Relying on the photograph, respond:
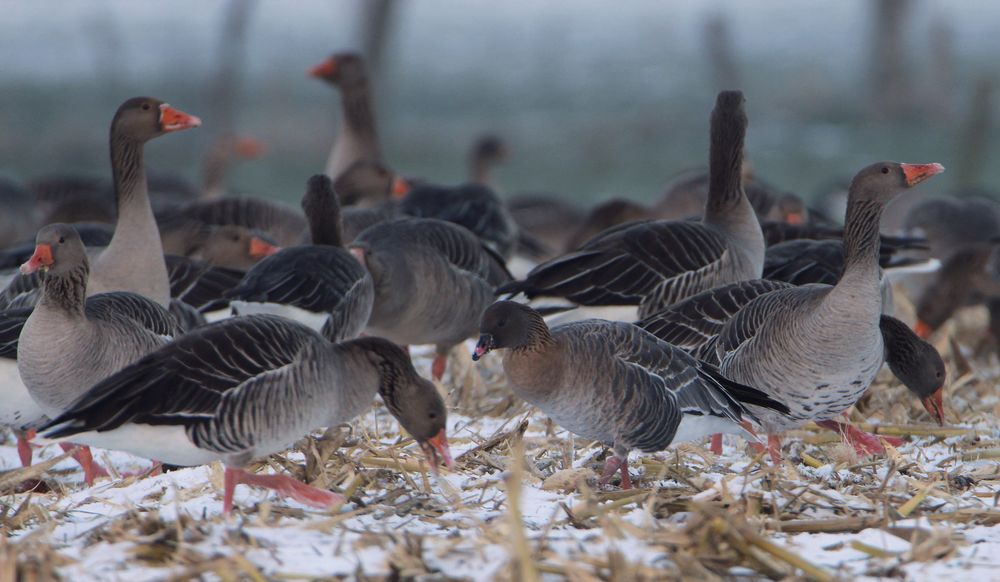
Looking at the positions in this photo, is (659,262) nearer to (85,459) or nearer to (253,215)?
(85,459)

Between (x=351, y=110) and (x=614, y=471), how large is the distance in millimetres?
8947

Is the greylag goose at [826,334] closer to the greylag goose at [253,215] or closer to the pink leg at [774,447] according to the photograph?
the pink leg at [774,447]

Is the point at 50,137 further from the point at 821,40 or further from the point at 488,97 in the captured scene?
the point at 821,40

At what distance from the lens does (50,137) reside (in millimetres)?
31531

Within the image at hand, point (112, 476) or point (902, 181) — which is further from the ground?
point (902, 181)

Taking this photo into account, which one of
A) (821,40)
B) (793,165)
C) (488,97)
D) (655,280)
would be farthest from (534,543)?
(821,40)

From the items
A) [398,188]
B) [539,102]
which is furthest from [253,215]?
[539,102]

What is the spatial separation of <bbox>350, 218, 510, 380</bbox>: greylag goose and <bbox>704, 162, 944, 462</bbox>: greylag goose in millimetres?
2713

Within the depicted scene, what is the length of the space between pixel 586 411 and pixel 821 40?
58.0 metres

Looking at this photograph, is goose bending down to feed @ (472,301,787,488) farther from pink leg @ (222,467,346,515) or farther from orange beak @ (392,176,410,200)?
orange beak @ (392,176,410,200)

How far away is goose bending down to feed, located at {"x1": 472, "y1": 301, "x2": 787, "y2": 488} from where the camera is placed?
605cm

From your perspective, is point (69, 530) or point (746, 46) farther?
point (746, 46)

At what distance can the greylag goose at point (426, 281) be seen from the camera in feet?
29.2

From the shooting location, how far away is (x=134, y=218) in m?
8.20
